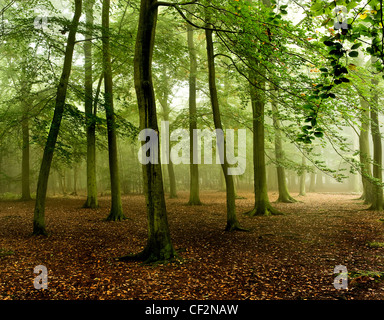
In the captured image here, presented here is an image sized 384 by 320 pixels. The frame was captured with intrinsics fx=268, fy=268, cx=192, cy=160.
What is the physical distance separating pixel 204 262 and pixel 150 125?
3.37 m

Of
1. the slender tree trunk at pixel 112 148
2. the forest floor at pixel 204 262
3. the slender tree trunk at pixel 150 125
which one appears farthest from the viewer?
the slender tree trunk at pixel 112 148

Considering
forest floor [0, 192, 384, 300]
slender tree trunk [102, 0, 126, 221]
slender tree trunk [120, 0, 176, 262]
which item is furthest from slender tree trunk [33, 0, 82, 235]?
slender tree trunk [120, 0, 176, 262]

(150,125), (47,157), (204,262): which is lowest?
(204,262)

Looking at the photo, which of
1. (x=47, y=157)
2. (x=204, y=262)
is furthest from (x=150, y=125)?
(x=47, y=157)

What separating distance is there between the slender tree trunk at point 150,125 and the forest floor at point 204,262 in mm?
506

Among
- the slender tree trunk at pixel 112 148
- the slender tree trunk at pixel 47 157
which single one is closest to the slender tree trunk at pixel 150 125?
the slender tree trunk at pixel 47 157

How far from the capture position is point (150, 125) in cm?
615

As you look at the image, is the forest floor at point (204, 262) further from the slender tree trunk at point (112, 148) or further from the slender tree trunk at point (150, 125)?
the slender tree trunk at point (112, 148)

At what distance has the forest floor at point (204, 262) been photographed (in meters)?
4.61

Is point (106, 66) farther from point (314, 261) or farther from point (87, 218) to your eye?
point (314, 261)

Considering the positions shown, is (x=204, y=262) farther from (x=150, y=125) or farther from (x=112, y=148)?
(x=112, y=148)
